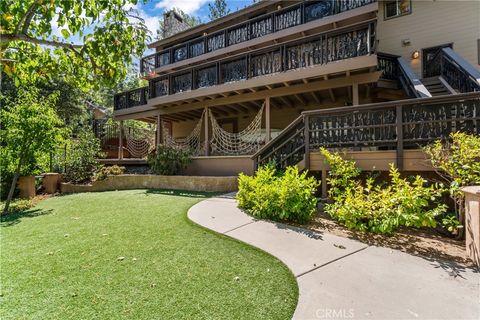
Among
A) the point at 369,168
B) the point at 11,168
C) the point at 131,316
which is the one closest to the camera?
the point at 131,316

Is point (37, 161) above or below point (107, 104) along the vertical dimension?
below

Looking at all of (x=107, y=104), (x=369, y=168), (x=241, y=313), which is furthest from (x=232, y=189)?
(x=107, y=104)

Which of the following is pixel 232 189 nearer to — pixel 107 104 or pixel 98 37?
pixel 98 37

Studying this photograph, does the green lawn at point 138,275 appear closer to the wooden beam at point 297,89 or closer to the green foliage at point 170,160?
the green foliage at point 170,160

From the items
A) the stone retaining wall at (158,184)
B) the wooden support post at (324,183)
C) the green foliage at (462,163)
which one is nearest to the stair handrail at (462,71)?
the green foliage at (462,163)

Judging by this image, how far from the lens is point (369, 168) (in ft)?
15.7

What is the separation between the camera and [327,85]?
8.03 meters

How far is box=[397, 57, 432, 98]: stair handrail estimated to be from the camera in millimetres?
6578

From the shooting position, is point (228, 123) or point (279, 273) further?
→ point (228, 123)

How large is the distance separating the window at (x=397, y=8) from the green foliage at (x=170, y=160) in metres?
10.5

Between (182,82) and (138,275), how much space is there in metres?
9.21

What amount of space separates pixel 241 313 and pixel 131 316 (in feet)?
2.90

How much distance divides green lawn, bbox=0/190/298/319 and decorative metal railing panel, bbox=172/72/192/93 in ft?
23.8

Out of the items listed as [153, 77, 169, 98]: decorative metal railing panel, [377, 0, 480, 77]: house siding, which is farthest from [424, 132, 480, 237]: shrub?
[153, 77, 169, 98]: decorative metal railing panel
